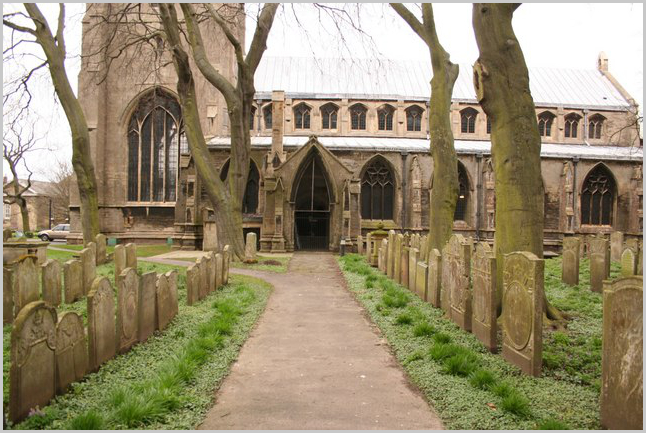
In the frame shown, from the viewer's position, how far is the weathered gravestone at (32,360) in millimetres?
3873

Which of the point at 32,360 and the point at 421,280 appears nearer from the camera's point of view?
the point at 32,360

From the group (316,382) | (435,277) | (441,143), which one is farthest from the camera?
(441,143)

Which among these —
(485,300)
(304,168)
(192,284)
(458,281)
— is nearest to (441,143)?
(458,281)

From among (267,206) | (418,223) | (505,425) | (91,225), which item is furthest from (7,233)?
(418,223)

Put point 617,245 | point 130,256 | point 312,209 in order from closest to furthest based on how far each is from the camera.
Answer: point 130,256 → point 617,245 → point 312,209

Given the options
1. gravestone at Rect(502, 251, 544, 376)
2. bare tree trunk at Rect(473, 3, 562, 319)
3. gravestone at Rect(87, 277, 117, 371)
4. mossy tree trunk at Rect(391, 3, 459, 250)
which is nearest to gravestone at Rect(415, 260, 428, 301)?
mossy tree trunk at Rect(391, 3, 459, 250)

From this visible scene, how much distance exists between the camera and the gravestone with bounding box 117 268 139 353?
5868 millimetres

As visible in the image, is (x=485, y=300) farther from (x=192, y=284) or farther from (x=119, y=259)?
(x=119, y=259)

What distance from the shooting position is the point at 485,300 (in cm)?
659

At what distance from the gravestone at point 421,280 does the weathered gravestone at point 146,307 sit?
18.0 feet

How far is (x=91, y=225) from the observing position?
50.4 ft

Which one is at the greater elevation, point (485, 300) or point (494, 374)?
point (485, 300)

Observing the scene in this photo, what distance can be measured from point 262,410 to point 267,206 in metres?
19.4

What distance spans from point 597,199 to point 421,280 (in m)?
24.5
